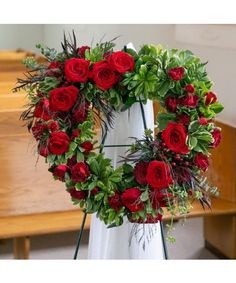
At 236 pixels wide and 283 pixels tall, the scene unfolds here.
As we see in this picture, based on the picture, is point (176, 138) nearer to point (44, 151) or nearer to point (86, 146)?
point (86, 146)

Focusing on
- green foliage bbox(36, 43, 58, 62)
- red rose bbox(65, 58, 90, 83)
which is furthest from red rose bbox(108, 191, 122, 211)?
green foliage bbox(36, 43, 58, 62)

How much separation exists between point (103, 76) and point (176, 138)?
26 centimetres

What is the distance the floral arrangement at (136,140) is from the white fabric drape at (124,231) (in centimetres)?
7

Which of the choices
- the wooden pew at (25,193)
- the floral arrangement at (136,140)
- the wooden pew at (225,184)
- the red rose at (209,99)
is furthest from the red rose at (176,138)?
the wooden pew at (225,184)

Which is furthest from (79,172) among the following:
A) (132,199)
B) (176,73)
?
(176,73)

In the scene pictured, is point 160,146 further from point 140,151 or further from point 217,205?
point 217,205

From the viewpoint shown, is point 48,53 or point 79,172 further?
point 48,53

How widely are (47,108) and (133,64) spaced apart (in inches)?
10.4

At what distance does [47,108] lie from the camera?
1.34 m

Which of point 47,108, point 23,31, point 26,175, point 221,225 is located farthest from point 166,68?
point 23,31

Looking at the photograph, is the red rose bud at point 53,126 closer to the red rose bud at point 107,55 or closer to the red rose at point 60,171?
the red rose at point 60,171

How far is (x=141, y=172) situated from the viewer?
4.33 ft

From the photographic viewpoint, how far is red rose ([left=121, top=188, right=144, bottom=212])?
1.32m

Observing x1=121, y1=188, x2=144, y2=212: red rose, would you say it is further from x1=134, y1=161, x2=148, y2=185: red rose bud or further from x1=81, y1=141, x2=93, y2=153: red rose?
x1=81, y1=141, x2=93, y2=153: red rose
